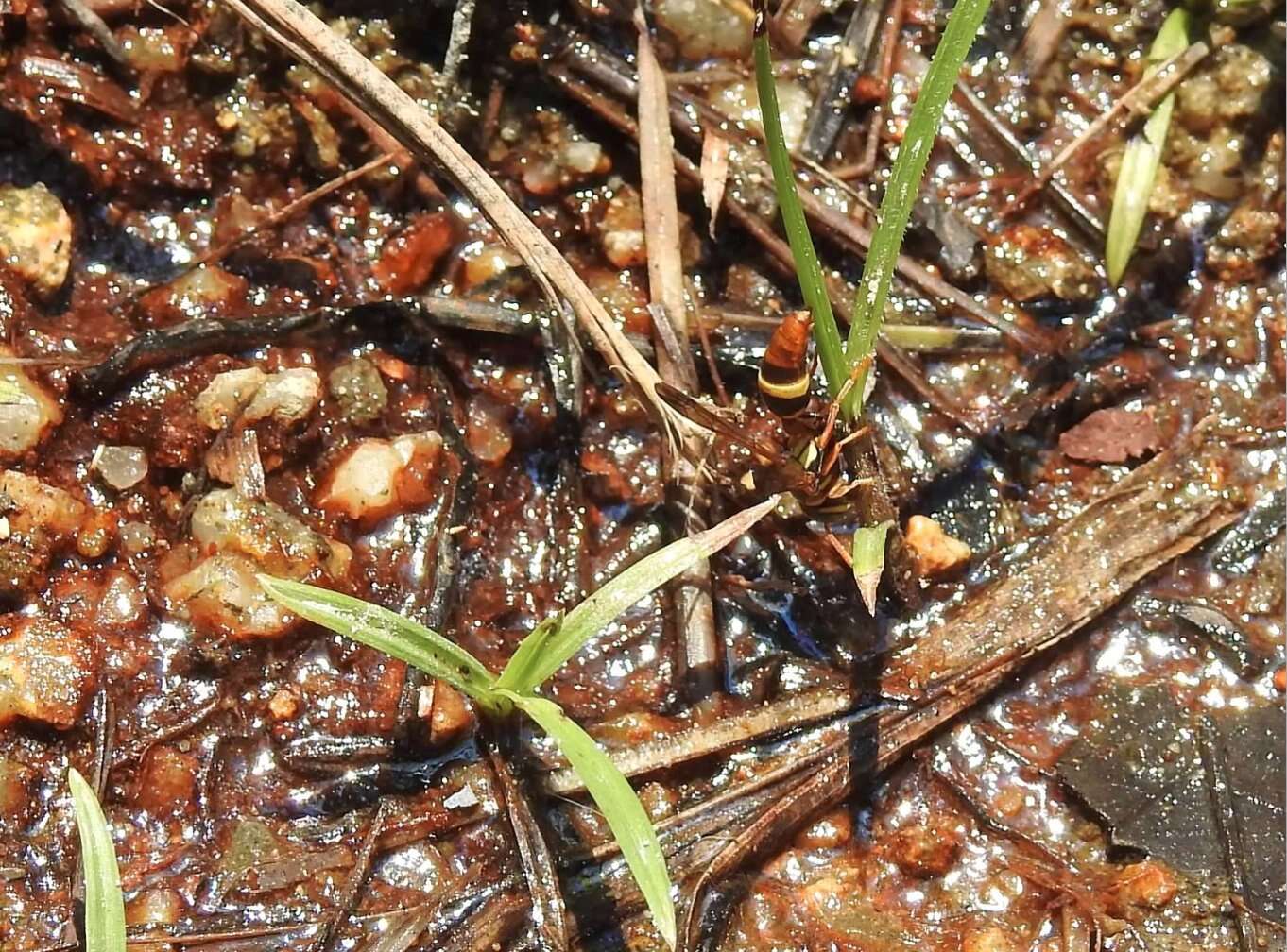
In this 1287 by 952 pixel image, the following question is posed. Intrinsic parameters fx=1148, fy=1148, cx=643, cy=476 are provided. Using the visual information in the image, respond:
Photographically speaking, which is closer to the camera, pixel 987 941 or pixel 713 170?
pixel 987 941

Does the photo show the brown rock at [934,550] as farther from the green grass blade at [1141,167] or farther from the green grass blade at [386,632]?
the green grass blade at [386,632]

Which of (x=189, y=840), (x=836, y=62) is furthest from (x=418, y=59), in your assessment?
(x=189, y=840)

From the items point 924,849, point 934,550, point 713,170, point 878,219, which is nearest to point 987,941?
point 924,849

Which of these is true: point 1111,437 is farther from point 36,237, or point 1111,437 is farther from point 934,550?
point 36,237

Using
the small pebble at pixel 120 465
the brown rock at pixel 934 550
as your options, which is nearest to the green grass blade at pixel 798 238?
the brown rock at pixel 934 550

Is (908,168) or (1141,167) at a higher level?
(1141,167)

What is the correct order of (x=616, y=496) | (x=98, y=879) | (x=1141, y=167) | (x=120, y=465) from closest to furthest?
1. (x=98, y=879)
2. (x=120, y=465)
3. (x=616, y=496)
4. (x=1141, y=167)

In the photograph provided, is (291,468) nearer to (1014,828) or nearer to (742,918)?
(742,918)
